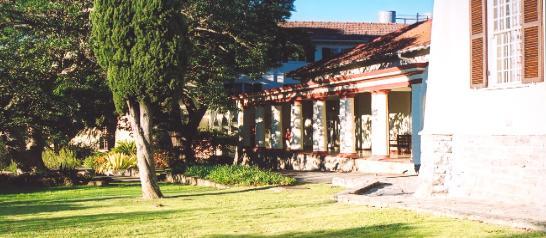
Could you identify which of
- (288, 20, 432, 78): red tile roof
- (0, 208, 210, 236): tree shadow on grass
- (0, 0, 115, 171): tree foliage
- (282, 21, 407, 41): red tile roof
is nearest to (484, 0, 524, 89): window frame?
(0, 208, 210, 236): tree shadow on grass

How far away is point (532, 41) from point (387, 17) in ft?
137

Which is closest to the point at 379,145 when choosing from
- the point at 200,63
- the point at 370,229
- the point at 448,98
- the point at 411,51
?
the point at 411,51

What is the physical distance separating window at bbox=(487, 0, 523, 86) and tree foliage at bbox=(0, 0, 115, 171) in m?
12.9

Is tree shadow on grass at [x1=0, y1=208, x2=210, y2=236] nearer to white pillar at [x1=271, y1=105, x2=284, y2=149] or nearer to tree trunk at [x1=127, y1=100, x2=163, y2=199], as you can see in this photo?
tree trunk at [x1=127, y1=100, x2=163, y2=199]

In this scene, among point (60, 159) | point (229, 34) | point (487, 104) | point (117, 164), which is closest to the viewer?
point (487, 104)

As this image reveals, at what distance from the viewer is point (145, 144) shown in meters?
16.0

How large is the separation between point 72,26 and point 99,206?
804 cm

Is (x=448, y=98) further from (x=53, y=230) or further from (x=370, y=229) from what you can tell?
(x=53, y=230)

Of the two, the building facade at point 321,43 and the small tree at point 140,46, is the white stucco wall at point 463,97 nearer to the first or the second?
the small tree at point 140,46

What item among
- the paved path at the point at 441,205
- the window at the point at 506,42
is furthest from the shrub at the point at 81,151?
the window at the point at 506,42

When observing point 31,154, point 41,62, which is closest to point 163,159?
point 31,154

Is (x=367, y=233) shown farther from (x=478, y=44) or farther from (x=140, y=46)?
(x=140, y=46)

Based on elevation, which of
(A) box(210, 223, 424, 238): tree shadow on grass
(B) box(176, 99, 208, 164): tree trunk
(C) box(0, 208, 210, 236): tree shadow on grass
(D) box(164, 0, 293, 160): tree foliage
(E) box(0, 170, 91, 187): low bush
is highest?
(D) box(164, 0, 293, 160): tree foliage

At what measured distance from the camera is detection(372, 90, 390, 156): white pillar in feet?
72.2
